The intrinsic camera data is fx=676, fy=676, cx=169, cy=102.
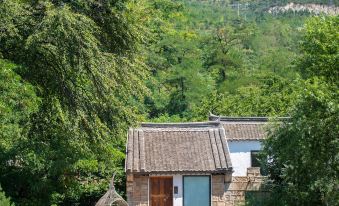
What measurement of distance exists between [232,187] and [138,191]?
3175 mm

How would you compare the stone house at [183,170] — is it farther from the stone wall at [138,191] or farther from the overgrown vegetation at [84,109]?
the overgrown vegetation at [84,109]

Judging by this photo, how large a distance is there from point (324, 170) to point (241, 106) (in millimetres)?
19927

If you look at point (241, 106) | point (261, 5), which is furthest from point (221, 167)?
point (261, 5)

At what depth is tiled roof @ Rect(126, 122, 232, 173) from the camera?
22.8 meters

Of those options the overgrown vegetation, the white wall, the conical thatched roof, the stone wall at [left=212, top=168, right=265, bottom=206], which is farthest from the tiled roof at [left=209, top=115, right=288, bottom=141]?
the conical thatched roof

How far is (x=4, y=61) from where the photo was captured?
1889 centimetres

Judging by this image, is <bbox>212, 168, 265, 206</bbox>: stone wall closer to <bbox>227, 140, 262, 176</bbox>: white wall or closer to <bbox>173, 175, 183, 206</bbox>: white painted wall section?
<bbox>173, 175, 183, 206</bbox>: white painted wall section

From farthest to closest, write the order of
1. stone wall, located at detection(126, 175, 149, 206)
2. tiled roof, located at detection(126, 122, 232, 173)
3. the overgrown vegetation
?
tiled roof, located at detection(126, 122, 232, 173), stone wall, located at detection(126, 175, 149, 206), the overgrown vegetation

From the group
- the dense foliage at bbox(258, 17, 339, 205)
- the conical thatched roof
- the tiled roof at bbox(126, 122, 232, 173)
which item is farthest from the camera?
the tiled roof at bbox(126, 122, 232, 173)

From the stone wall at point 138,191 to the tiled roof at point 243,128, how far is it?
691cm

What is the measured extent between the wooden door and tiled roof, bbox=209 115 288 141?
6176mm

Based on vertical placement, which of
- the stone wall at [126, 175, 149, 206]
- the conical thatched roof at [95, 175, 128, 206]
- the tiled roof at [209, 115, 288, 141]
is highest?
the tiled roof at [209, 115, 288, 141]

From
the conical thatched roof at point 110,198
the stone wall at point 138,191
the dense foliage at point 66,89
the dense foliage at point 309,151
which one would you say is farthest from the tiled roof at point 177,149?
the dense foliage at point 309,151

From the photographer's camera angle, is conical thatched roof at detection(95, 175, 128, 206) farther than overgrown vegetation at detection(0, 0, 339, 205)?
Yes
